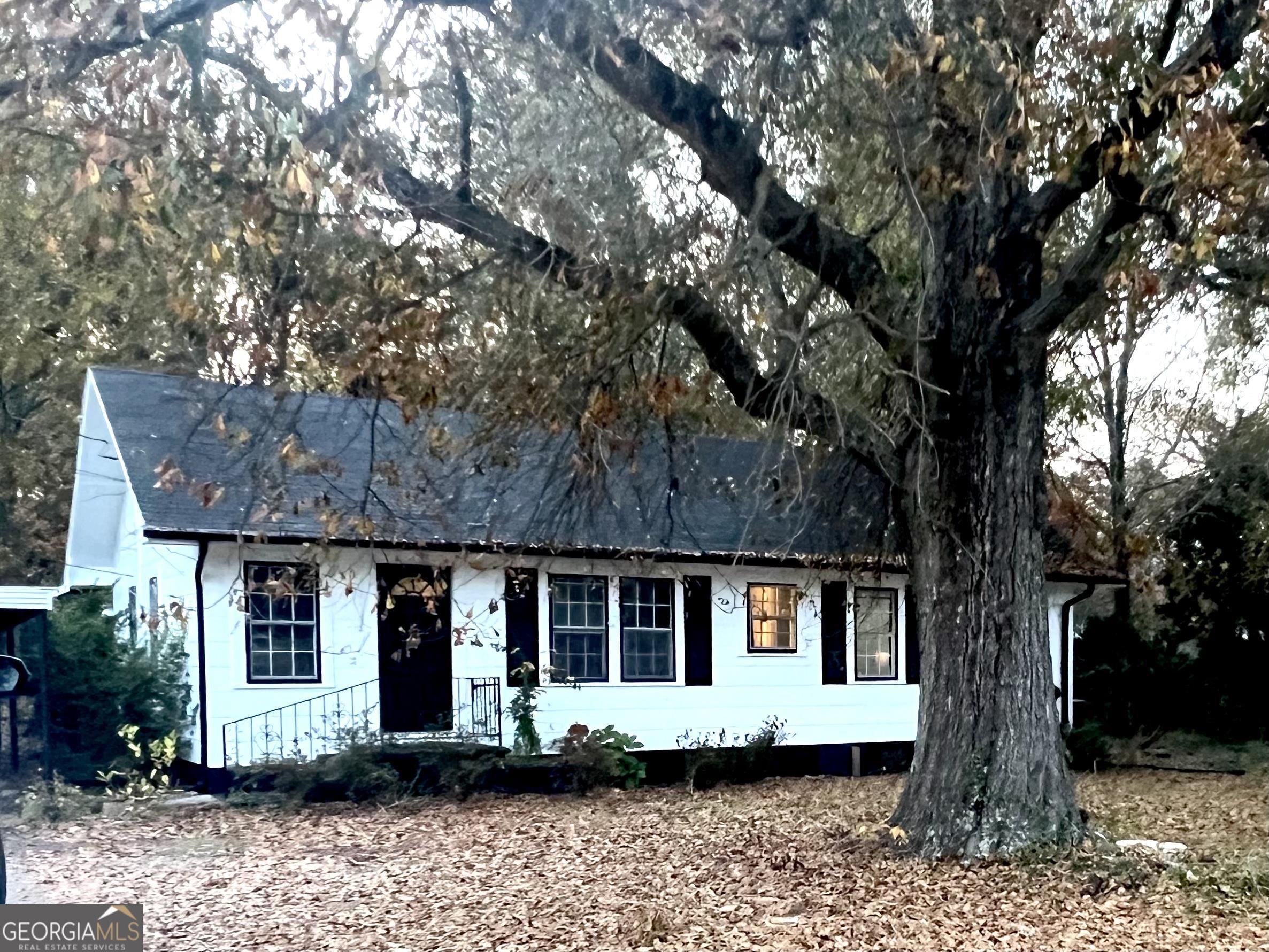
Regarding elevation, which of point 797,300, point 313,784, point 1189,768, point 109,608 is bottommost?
point 1189,768

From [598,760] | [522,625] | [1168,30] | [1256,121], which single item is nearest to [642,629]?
[522,625]

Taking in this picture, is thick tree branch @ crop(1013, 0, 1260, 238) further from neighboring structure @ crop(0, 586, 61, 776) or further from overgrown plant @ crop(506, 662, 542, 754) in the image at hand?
overgrown plant @ crop(506, 662, 542, 754)

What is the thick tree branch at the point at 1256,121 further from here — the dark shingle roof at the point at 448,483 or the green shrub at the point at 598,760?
the green shrub at the point at 598,760

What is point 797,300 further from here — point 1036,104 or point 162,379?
point 162,379

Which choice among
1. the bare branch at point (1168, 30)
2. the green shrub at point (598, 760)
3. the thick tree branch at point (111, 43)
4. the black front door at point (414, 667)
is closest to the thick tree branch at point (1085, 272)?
the bare branch at point (1168, 30)

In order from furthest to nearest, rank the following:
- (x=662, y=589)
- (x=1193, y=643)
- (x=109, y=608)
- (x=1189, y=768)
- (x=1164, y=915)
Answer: (x=1193, y=643) → (x=1189, y=768) → (x=662, y=589) → (x=109, y=608) → (x=1164, y=915)

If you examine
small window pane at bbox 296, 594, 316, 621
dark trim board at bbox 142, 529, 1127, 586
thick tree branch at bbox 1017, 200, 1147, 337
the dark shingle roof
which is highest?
thick tree branch at bbox 1017, 200, 1147, 337

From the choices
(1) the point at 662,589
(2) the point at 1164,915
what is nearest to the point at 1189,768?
(1) the point at 662,589

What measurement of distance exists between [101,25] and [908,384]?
5.77 metres

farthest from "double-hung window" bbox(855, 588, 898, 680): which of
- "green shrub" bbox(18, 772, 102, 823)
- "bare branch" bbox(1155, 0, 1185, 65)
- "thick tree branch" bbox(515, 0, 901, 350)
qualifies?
"bare branch" bbox(1155, 0, 1185, 65)

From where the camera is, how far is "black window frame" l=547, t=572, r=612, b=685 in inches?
642

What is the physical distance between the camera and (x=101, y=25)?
700cm

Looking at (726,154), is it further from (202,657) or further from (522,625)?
(202,657)

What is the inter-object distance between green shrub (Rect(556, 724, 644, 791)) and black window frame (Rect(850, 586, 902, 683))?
14.1 feet
